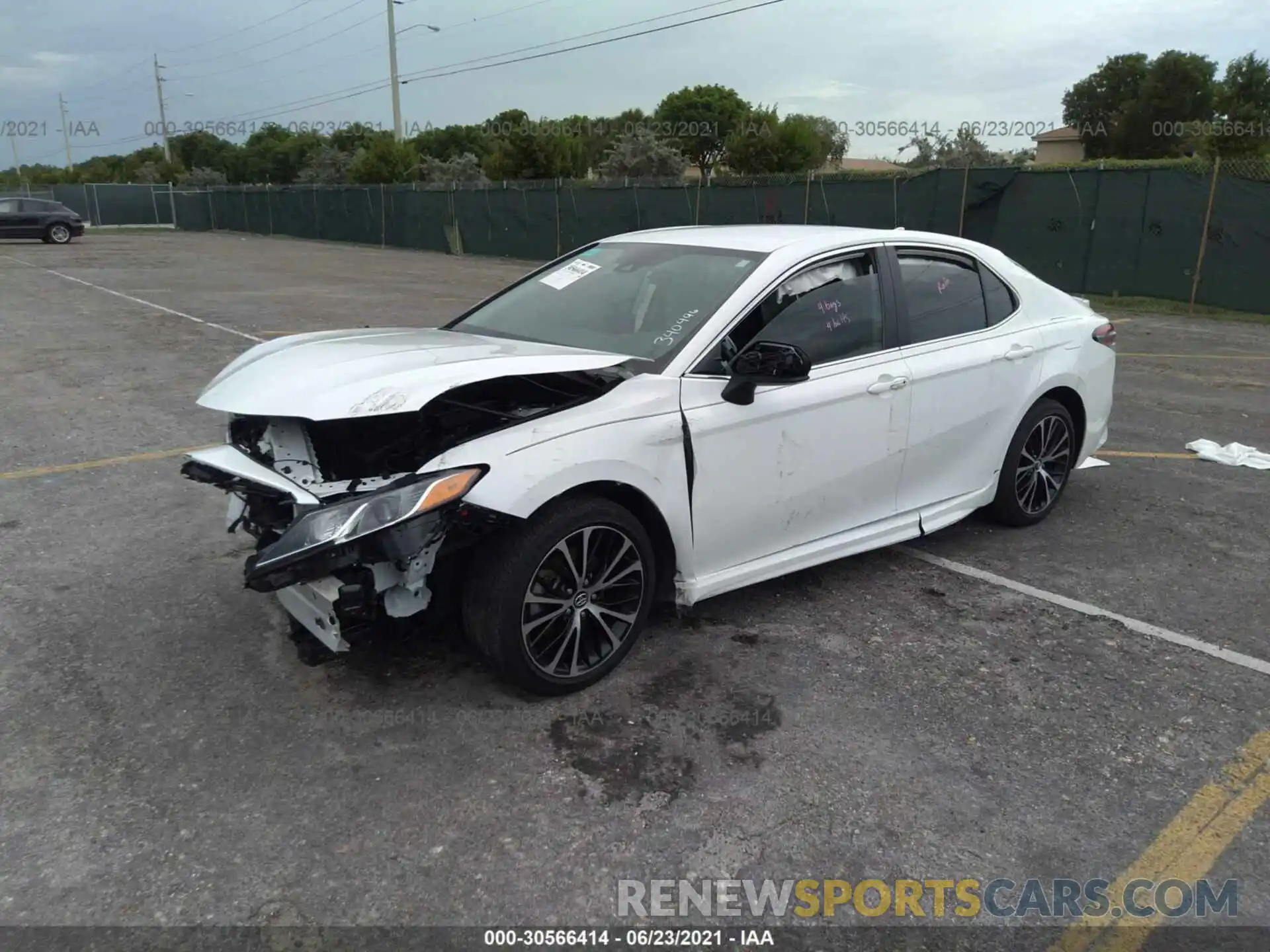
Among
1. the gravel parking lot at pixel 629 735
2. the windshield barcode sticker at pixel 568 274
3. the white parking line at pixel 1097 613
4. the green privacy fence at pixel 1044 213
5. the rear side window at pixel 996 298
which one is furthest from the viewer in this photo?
the green privacy fence at pixel 1044 213

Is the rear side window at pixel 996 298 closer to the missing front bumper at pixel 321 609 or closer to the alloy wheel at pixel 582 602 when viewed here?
the alloy wheel at pixel 582 602

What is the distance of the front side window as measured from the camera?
3.88 m

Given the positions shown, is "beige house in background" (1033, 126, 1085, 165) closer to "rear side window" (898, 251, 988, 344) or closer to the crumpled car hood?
"rear side window" (898, 251, 988, 344)

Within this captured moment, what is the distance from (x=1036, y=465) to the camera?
5203 millimetres

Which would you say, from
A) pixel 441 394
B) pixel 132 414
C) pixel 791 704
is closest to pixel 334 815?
pixel 441 394

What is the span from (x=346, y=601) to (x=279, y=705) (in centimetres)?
69

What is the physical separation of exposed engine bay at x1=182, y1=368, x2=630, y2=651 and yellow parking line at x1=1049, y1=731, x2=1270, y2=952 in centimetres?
206

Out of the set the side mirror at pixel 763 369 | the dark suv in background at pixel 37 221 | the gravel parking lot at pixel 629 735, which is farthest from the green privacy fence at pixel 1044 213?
the dark suv in background at pixel 37 221

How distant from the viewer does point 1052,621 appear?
417cm

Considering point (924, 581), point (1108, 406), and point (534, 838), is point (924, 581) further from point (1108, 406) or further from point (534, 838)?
point (534, 838)

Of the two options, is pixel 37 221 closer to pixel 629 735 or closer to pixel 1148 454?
pixel 1148 454

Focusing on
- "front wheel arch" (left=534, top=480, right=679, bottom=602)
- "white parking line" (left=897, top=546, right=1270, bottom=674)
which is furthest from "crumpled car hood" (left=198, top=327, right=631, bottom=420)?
"white parking line" (left=897, top=546, right=1270, bottom=674)

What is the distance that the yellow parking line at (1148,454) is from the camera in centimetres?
673

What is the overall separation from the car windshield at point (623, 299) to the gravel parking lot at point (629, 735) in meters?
1.26
